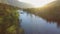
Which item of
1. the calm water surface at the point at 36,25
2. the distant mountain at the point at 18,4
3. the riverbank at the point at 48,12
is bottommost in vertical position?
the calm water surface at the point at 36,25

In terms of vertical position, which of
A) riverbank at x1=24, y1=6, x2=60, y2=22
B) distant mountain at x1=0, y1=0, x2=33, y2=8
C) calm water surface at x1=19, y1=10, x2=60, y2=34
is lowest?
calm water surface at x1=19, y1=10, x2=60, y2=34

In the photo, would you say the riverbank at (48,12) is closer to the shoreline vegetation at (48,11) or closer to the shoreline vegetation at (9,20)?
the shoreline vegetation at (48,11)

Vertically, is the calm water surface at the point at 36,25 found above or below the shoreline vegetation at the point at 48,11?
below

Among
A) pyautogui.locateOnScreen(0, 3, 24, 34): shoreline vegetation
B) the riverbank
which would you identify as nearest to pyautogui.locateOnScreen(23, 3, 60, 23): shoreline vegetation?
the riverbank

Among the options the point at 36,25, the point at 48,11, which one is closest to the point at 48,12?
the point at 48,11

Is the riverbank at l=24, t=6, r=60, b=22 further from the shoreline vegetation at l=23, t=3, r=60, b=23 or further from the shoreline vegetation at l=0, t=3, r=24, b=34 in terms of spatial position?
the shoreline vegetation at l=0, t=3, r=24, b=34

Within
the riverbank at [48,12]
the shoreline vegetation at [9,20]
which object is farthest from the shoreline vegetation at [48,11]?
the shoreline vegetation at [9,20]
